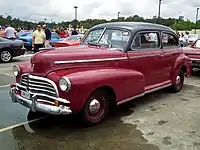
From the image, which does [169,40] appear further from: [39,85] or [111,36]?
[39,85]

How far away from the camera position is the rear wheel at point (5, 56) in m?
12.5

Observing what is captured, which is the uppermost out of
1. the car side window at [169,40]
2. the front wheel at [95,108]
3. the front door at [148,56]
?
the car side window at [169,40]

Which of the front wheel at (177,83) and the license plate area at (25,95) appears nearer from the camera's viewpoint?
the license plate area at (25,95)

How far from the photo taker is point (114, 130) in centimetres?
470

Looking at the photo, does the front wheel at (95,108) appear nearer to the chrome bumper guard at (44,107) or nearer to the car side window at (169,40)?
the chrome bumper guard at (44,107)

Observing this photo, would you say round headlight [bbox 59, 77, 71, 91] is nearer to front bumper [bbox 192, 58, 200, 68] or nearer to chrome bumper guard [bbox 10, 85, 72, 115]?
chrome bumper guard [bbox 10, 85, 72, 115]

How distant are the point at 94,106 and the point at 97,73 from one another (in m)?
0.57

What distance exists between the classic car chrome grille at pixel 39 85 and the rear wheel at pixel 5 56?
8.27 m

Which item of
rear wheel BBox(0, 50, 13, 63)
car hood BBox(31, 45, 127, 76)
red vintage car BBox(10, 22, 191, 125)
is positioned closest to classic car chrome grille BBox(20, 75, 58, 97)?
red vintage car BBox(10, 22, 191, 125)

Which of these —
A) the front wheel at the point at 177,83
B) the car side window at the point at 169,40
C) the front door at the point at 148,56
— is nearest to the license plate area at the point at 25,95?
the front door at the point at 148,56

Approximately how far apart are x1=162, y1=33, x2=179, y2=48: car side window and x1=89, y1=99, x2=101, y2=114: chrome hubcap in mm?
2841

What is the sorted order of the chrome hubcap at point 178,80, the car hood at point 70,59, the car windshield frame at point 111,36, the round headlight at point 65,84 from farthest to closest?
the chrome hubcap at point 178,80
the car windshield frame at point 111,36
the car hood at point 70,59
the round headlight at point 65,84

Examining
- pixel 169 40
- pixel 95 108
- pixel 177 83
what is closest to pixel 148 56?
pixel 169 40

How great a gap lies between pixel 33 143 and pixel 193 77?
291 inches
